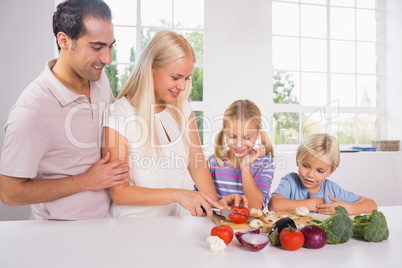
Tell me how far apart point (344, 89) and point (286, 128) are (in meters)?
1.08

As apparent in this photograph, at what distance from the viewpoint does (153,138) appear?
5.34 feet

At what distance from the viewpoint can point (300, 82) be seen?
14.7ft

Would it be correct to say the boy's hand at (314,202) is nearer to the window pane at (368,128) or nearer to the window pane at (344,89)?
the window pane at (344,89)

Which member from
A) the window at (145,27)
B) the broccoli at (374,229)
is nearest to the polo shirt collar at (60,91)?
the broccoli at (374,229)

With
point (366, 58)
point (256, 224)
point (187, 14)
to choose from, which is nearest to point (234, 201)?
point (256, 224)

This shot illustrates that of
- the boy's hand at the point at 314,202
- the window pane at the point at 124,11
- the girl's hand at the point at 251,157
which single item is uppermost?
the window pane at the point at 124,11

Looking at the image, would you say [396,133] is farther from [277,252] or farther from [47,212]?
[47,212]

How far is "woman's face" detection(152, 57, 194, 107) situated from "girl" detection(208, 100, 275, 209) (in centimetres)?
59

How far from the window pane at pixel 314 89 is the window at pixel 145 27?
1.47 metres

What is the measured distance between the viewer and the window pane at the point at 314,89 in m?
4.48

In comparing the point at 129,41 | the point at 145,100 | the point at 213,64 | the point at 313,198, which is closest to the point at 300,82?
the point at 213,64

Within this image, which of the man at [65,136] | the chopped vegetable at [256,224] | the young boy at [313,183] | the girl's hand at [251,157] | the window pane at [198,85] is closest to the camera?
the chopped vegetable at [256,224]

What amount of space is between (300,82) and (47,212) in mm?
3794

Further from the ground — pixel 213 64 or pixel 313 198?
pixel 213 64
